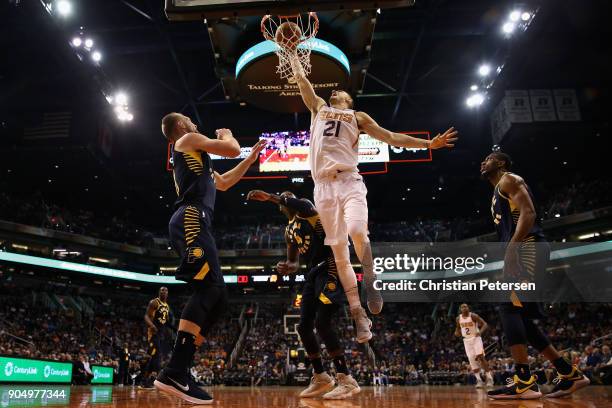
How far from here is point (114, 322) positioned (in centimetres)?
2711

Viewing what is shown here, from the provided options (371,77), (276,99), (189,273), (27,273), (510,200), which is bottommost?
(189,273)

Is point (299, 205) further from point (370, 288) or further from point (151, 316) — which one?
point (151, 316)

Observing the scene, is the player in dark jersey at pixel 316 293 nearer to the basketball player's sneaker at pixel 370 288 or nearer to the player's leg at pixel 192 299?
the basketball player's sneaker at pixel 370 288

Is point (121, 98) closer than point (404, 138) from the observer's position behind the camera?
No

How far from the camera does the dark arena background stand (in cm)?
1481

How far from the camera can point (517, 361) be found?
4.24 meters

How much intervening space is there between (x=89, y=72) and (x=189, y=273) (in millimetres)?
16932

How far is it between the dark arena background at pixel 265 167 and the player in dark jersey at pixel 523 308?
566cm

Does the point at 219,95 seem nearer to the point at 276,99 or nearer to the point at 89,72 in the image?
the point at 89,72

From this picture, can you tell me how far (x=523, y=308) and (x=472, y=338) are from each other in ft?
24.2

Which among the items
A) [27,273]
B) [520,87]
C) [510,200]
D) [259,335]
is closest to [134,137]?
[27,273]

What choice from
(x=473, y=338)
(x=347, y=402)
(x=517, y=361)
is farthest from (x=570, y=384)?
(x=473, y=338)

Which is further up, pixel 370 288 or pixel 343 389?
pixel 370 288

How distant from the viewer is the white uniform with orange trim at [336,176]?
422 cm
